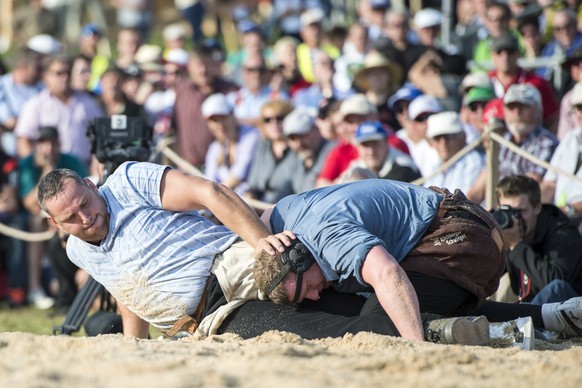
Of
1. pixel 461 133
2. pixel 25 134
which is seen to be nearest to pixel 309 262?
pixel 461 133

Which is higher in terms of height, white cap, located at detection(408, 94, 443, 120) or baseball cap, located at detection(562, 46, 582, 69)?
baseball cap, located at detection(562, 46, 582, 69)

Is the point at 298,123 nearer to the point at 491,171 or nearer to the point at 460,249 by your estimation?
the point at 491,171

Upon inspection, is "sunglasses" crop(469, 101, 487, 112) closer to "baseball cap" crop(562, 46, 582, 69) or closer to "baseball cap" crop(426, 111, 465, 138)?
"baseball cap" crop(426, 111, 465, 138)

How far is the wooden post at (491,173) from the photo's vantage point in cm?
786

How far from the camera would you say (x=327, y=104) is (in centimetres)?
1002

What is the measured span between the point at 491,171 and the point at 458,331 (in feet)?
10.2

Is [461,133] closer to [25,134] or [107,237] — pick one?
[107,237]

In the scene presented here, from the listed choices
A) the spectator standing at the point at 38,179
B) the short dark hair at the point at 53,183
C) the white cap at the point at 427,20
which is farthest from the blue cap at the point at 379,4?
the short dark hair at the point at 53,183

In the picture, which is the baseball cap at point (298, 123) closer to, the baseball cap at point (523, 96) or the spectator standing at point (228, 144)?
the spectator standing at point (228, 144)

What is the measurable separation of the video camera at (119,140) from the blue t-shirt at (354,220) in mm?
1643

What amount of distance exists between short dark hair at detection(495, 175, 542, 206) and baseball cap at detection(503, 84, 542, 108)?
138cm

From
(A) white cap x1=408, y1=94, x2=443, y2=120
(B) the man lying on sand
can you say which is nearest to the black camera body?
(B) the man lying on sand

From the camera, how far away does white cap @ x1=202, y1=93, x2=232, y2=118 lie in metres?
9.95

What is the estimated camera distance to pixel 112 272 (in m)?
5.74
